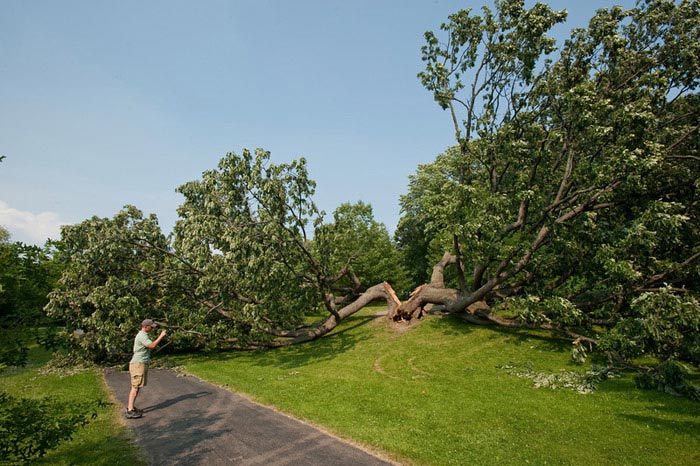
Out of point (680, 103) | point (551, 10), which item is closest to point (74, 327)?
point (551, 10)

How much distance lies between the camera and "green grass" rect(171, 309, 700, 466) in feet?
26.3

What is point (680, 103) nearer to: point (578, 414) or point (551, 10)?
point (551, 10)

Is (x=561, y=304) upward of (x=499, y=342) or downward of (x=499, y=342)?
upward

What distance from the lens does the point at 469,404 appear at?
431 inches

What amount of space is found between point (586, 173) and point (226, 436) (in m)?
17.3

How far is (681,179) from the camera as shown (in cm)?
1602

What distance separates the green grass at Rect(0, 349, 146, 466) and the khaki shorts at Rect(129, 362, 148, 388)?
955mm

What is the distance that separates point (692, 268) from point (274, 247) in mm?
17438

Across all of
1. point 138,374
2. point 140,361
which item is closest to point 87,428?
point 138,374

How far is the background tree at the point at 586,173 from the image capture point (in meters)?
15.0

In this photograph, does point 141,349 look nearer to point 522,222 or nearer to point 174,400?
point 174,400

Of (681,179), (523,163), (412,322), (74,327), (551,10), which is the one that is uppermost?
(551,10)

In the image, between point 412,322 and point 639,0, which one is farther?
point 412,322

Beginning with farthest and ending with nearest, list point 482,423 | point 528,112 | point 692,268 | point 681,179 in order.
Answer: point 528,112
point 681,179
point 692,268
point 482,423
